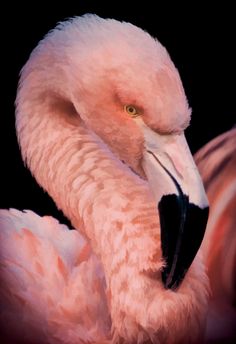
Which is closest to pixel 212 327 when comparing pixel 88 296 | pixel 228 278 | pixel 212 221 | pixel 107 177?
pixel 228 278

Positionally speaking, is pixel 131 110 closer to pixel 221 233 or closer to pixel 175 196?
pixel 175 196

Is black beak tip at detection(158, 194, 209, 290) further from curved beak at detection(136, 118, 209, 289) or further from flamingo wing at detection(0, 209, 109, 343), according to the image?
flamingo wing at detection(0, 209, 109, 343)

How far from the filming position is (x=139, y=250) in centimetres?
126

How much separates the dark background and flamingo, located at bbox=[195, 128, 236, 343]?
0.28 feet

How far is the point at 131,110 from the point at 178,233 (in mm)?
254

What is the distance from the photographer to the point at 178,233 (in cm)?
121

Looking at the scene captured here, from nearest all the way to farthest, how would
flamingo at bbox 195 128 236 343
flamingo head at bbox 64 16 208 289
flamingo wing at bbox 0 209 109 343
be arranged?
flamingo head at bbox 64 16 208 289
flamingo wing at bbox 0 209 109 343
flamingo at bbox 195 128 236 343

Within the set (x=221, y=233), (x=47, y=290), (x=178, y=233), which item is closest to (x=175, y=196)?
(x=178, y=233)

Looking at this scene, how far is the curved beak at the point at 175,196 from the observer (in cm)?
116

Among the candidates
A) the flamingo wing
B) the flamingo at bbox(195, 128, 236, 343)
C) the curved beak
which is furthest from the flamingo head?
the flamingo at bbox(195, 128, 236, 343)

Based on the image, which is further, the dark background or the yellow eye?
the dark background

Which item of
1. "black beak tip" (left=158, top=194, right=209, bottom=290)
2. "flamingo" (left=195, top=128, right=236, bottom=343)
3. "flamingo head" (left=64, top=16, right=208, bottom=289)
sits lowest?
"flamingo" (left=195, top=128, right=236, bottom=343)

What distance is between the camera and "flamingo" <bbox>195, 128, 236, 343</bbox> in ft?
5.20

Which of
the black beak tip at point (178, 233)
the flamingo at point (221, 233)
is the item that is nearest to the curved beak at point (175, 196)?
the black beak tip at point (178, 233)
